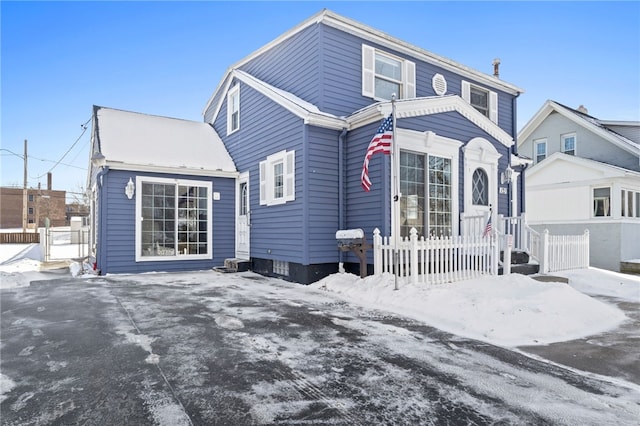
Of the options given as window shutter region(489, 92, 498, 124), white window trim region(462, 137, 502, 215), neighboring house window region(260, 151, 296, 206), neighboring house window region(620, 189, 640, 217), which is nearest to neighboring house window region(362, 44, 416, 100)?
white window trim region(462, 137, 502, 215)

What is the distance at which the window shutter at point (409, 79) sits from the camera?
1045cm

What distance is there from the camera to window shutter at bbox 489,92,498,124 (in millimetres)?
12852

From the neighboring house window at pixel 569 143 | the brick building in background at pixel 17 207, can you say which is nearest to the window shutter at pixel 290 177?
the neighboring house window at pixel 569 143

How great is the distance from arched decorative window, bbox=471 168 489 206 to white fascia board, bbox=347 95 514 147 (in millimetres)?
1203

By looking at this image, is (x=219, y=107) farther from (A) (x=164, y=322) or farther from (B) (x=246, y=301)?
(A) (x=164, y=322)

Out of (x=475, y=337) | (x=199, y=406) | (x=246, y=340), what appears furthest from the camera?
(x=475, y=337)

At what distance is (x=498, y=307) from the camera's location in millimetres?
5074

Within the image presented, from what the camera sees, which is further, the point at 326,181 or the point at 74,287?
the point at 326,181

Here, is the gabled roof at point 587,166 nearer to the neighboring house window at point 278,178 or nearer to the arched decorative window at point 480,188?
the arched decorative window at point 480,188

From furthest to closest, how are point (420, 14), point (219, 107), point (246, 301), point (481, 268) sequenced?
1. point (219, 107)
2. point (420, 14)
3. point (481, 268)
4. point (246, 301)

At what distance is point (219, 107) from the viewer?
13391mm

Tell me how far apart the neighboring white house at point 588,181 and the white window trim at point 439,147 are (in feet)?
28.6

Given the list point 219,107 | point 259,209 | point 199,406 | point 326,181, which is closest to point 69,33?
point 219,107

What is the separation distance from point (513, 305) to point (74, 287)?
28.3ft
